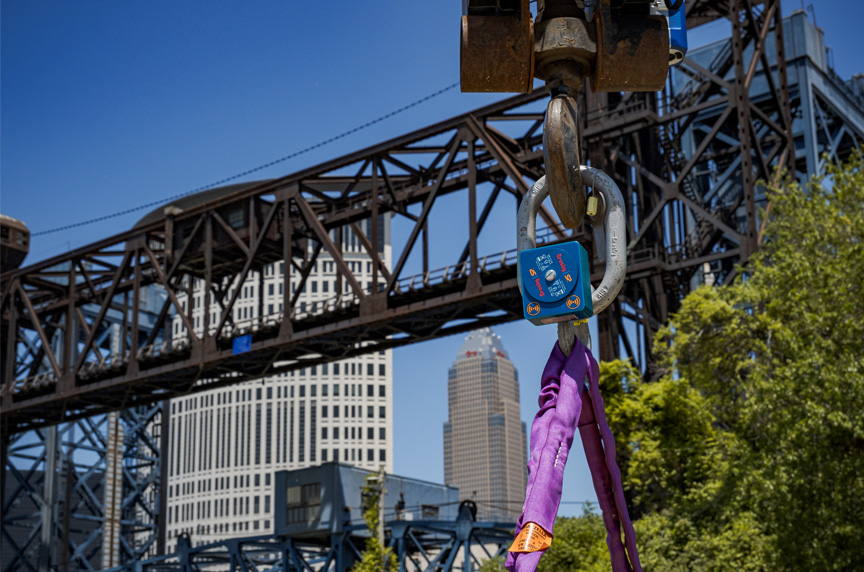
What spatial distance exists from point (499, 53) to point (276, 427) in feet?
560

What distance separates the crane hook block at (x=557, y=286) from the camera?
22.1 feet

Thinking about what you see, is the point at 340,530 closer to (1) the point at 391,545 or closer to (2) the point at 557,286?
(1) the point at 391,545

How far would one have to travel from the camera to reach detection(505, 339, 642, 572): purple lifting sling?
22.5ft

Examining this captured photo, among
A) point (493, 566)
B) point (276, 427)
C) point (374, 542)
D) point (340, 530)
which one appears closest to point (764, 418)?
point (374, 542)

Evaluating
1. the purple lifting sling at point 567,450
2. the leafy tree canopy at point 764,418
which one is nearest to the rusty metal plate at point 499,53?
the purple lifting sling at point 567,450

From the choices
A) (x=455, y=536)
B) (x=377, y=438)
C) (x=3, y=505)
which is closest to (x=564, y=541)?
(x=455, y=536)

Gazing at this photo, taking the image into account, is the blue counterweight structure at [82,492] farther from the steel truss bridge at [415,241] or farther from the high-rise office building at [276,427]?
the high-rise office building at [276,427]

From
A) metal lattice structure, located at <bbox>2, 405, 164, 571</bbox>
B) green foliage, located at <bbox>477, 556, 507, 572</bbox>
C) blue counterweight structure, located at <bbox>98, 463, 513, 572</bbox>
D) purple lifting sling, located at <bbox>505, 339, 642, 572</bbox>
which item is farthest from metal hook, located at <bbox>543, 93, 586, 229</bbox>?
metal lattice structure, located at <bbox>2, 405, 164, 571</bbox>

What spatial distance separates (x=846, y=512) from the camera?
22.6m

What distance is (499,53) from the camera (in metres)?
6.19

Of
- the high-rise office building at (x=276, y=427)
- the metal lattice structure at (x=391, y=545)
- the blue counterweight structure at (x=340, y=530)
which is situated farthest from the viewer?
the high-rise office building at (x=276, y=427)

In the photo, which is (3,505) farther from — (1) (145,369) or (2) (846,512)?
(2) (846,512)

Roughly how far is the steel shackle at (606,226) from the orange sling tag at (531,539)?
1410mm

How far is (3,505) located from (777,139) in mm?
48075
